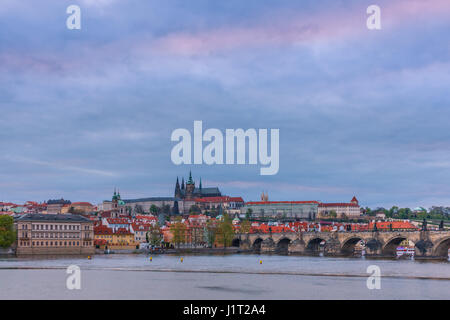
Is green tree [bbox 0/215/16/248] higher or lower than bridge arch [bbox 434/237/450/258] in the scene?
higher

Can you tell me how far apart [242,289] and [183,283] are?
5913mm

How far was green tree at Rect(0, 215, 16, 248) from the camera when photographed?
85688mm

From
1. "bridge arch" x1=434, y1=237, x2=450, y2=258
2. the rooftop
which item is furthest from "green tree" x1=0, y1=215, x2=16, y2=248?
"bridge arch" x1=434, y1=237, x2=450, y2=258

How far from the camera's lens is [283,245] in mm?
117562

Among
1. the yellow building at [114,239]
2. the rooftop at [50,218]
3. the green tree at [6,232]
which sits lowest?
the yellow building at [114,239]

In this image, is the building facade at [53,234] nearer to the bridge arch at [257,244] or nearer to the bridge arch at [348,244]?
the bridge arch at [257,244]

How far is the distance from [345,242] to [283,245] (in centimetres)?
1887

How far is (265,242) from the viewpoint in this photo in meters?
119

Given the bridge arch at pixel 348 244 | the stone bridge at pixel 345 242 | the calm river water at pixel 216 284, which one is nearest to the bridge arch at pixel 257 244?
the stone bridge at pixel 345 242

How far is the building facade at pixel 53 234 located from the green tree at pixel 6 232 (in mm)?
4217

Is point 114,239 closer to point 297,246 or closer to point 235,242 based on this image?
point 235,242

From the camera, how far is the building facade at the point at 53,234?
307ft

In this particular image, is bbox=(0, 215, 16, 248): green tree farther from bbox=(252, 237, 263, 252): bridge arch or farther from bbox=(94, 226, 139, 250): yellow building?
bbox=(252, 237, 263, 252): bridge arch
